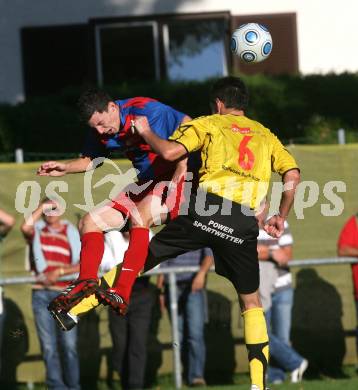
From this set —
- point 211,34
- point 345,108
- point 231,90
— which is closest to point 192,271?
point 231,90

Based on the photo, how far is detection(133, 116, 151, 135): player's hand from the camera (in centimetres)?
859

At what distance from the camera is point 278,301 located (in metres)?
12.8

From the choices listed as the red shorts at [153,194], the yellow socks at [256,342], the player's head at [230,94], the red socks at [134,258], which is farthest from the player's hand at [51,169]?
the yellow socks at [256,342]

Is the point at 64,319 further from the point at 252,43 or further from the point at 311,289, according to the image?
the point at 311,289

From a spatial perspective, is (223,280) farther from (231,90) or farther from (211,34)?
(211,34)

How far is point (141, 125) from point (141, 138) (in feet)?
2.42

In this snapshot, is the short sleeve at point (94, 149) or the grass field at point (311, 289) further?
the grass field at point (311, 289)

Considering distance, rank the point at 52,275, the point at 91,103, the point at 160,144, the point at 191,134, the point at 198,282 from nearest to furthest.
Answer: the point at 160,144 < the point at 191,134 < the point at 91,103 < the point at 52,275 < the point at 198,282

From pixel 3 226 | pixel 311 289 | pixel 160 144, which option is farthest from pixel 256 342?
pixel 311 289

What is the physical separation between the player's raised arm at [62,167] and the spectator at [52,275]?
279 cm

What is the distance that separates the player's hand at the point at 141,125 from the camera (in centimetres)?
859

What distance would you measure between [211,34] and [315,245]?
7.07 metres

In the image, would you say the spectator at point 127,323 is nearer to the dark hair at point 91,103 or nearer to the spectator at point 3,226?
the spectator at point 3,226

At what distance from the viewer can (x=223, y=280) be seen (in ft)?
43.2
